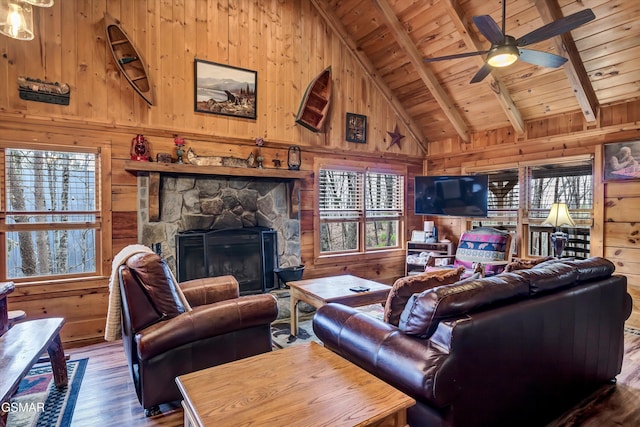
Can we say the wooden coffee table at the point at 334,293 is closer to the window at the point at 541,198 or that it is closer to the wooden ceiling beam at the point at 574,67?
the window at the point at 541,198

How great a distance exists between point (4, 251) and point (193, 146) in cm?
205

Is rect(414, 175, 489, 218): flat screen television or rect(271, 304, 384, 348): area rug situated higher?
rect(414, 175, 489, 218): flat screen television

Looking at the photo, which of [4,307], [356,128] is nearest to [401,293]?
[4,307]

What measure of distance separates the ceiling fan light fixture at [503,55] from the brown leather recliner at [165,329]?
2845 millimetres

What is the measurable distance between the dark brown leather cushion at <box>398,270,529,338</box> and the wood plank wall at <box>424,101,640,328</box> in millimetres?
3263

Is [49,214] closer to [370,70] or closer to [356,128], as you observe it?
[356,128]

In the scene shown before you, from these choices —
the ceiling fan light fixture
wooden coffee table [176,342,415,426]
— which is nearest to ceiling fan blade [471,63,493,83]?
the ceiling fan light fixture

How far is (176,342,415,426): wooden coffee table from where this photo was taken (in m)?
1.30

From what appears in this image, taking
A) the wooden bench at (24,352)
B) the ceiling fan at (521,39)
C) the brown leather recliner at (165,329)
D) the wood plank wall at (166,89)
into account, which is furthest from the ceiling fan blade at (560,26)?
the wooden bench at (24,352)

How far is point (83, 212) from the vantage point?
3.52 metres

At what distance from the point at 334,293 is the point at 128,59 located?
321cm

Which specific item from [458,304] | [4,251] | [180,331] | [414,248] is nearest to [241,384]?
[180,331]

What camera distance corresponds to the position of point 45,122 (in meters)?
3.30

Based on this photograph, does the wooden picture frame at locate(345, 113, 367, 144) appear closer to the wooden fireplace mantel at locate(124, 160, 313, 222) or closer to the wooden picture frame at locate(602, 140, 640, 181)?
the wooden fireplace mantel at locate(124, 160, 313, 222)
